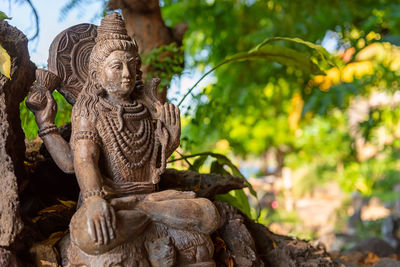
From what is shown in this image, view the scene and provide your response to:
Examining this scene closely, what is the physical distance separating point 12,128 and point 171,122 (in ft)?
1.64

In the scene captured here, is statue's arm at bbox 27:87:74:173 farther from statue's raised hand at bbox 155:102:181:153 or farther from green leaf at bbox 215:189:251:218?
green leaf at bbox 215:189:251:218

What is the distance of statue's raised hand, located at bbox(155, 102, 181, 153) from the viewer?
143 cm

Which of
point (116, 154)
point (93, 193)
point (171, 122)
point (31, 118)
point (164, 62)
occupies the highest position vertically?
point (164, 62)

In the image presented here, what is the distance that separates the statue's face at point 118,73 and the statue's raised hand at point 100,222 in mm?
409

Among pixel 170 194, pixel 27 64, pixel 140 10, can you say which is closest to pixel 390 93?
pixel 140 10

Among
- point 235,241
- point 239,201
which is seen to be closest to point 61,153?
point 235,241

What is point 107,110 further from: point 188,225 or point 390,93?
point 390,93

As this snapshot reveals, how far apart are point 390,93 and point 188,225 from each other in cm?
256

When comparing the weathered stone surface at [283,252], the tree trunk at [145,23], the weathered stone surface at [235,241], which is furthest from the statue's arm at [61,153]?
the tree trunk at [145,23]

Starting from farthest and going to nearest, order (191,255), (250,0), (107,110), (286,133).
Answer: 1. (286,133)
2. (250,0)
3. (107,110)
4. (191,255)

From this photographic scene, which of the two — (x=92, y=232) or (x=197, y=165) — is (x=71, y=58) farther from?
(x=197, y=165)

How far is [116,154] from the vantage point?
133cm

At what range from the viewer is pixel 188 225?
49.4 inches

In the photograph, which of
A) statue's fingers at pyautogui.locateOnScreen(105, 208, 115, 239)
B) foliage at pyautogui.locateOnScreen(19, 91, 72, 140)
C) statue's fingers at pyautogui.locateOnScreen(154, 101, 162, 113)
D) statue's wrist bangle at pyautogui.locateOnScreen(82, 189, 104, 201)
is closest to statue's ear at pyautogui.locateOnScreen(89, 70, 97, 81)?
statue's fingers at pyautogui.locateOnScreen(154, 101, 162, 113)
